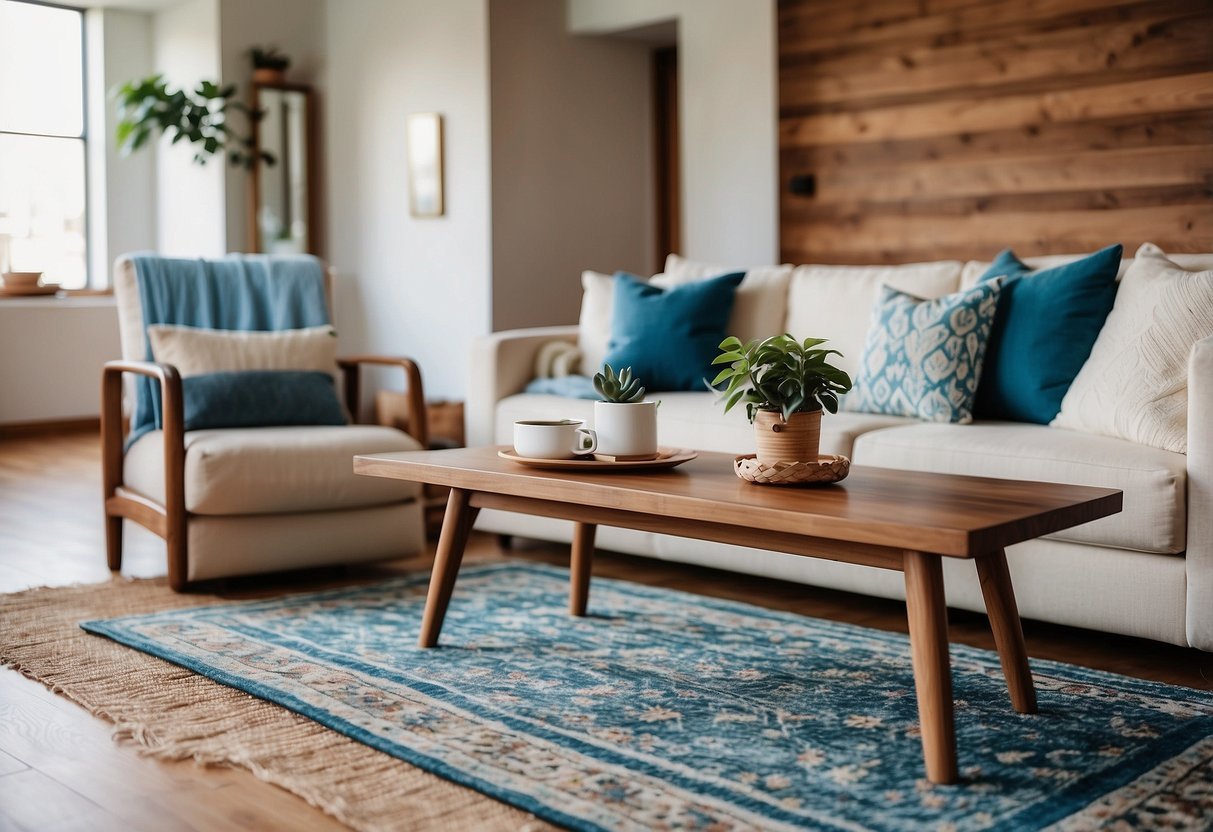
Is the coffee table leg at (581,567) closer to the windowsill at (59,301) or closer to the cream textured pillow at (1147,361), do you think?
the cream textured pillow at (1147,361)

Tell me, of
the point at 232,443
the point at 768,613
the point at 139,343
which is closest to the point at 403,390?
the point at 139,343

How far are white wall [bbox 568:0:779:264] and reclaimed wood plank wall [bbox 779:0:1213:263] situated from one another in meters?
0.09

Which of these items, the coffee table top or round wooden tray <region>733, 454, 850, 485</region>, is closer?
the coffee table top

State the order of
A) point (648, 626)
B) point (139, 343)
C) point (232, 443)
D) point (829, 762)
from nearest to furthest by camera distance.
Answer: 1. point (829, 762)
2. point (648, 626)
3. point (232, 443)
4. point (139, 343)

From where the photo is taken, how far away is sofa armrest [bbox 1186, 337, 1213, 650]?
8.39ft

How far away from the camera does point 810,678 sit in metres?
2.58

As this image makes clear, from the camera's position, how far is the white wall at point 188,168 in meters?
6.91

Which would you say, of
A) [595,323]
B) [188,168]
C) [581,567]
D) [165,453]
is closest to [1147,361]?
[581,567]

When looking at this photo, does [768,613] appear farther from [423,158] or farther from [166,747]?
[423,158]

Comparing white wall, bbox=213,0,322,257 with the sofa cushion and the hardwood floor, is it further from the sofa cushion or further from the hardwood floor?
the sofa cushion

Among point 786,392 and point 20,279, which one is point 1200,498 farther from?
point 20,279

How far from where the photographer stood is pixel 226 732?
229 cm

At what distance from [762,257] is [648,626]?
126 inches

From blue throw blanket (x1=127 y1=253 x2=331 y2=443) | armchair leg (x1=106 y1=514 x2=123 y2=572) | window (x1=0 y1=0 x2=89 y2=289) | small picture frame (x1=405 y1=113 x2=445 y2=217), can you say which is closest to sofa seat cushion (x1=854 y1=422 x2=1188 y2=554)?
blue throw blanket (x1=127 y1=253 x2=331 y2=443)
